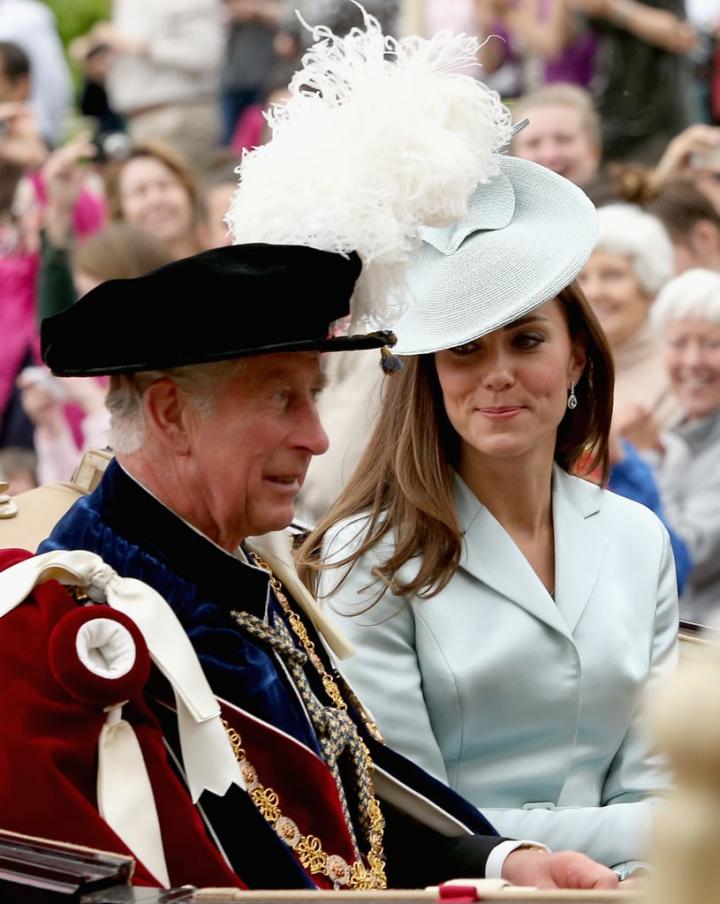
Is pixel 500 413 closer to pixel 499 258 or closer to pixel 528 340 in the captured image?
pixel 528 340

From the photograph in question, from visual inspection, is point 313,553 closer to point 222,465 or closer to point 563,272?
point 563,272

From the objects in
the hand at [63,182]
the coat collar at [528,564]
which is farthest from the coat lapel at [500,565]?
the hand at [63,182]

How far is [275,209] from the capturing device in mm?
2154

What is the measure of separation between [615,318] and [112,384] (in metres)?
2.96

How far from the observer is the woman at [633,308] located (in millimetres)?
4832

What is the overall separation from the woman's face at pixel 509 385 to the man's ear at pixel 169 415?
2.38ft

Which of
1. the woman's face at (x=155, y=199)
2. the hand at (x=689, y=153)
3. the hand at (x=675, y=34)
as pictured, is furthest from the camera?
the woman's face at (x=155, y=199)

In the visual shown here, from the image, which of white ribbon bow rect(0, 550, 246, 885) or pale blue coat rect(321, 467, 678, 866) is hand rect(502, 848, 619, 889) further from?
white ribbon bow rect(0, 550, 246, 885)

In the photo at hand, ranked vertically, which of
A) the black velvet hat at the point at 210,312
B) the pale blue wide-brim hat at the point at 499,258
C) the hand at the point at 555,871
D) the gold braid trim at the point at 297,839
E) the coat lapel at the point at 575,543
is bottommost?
the hand at the point at 555,871

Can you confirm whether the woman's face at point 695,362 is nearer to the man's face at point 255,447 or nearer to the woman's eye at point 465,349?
the woman's eye at point 465,349

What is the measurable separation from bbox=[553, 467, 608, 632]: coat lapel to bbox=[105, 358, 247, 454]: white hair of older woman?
87 cm

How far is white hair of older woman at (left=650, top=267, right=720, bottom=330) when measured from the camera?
467 centimetres

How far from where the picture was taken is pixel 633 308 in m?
4.92

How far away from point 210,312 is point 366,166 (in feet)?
0.92
